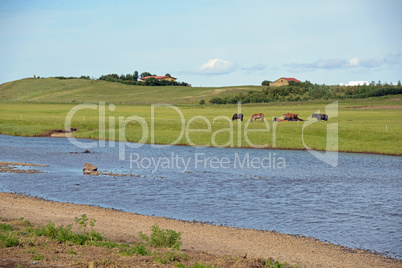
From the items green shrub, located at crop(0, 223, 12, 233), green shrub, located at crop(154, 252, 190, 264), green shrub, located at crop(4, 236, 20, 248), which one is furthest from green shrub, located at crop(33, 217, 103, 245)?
green shrub, located at crop(154, 252, 190, 264)

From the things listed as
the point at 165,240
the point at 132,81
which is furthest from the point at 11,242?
the point at 132,81

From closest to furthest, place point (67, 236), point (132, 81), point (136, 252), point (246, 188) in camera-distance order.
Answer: point (136, 252)
point (67, 236)
point (246, 188)
point (132, 81)

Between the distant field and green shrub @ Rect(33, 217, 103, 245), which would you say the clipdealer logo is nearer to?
the distant field

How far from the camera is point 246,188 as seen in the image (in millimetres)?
26734

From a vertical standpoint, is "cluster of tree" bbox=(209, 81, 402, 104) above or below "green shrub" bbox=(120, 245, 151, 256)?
above

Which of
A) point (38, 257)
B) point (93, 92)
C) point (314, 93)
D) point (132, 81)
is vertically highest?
point (132, 81)

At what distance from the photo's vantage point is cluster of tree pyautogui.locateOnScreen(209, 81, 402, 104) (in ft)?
329

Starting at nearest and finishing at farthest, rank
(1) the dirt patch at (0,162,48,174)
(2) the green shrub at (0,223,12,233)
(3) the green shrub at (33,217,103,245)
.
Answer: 1. (3) the green shrub at (33,217,103,245)
2. (2) the green shrub at (0,223,12,233)
3. (1) the dirt patch at (0,162,48,174)

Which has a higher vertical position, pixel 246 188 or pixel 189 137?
pixel 189 137

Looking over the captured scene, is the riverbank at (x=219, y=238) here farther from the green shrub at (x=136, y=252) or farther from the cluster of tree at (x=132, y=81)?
the cluster of tree at (x=132, y=81)

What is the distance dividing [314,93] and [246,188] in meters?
89.3

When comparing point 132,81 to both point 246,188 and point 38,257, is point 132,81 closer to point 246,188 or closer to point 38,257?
point 246,188

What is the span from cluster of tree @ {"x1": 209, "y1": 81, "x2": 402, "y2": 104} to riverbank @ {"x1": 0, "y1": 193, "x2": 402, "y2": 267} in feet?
288

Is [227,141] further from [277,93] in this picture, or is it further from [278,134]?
[277,93]
